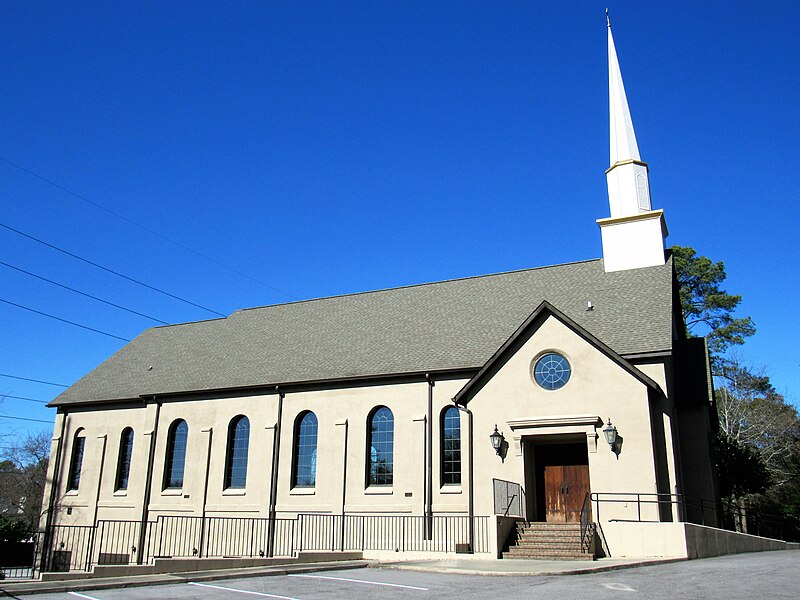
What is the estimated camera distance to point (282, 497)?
27.1 meters

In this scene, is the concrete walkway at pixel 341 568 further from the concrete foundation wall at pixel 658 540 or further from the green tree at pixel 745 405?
the green tree at pixel 745 405

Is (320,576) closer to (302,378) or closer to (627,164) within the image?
(302,378)

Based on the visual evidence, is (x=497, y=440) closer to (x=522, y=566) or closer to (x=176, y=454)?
(x=522, y=566)

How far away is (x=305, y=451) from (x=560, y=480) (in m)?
10.5

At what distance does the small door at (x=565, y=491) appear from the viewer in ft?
71.9

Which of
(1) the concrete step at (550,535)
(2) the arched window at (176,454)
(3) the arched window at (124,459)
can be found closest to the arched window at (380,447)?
(1) the concrete step at (550,535)

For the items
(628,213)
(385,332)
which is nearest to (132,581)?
(385,332)

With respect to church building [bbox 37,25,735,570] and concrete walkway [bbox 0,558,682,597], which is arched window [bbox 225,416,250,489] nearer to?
church building [bbox 37,25,735,570]

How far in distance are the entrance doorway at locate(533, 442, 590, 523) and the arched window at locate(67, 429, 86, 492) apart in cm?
2314

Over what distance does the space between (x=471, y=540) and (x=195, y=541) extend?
12603 mm

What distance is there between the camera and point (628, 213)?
28.9m

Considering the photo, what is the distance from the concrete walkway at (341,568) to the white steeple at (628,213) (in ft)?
46.9

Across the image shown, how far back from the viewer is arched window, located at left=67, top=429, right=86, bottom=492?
111 feet

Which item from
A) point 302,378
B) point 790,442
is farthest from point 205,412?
point 790,442
